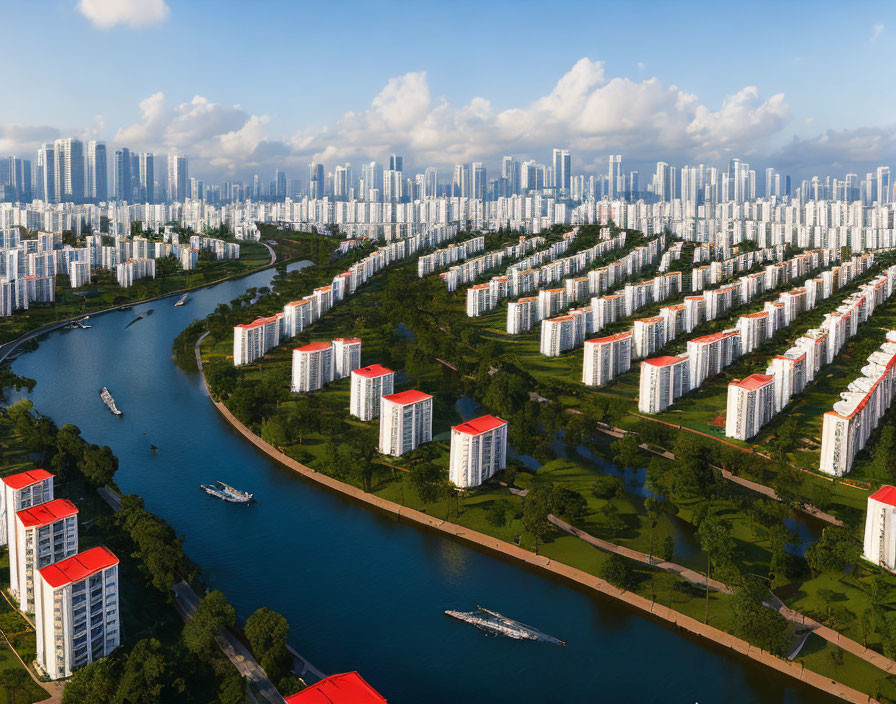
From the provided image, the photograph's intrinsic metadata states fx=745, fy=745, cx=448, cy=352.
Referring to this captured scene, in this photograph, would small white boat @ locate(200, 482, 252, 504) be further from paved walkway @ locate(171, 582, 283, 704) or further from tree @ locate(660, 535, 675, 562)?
tree @ locate(660, 535, 675, 562)

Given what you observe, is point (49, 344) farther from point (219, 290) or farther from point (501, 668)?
point (501, 668)

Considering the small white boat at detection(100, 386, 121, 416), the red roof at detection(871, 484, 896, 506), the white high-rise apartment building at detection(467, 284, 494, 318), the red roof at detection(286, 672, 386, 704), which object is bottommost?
the red roof at detection(286, 672, 386, 704)

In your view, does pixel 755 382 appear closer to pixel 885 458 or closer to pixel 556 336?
pixel 885 458

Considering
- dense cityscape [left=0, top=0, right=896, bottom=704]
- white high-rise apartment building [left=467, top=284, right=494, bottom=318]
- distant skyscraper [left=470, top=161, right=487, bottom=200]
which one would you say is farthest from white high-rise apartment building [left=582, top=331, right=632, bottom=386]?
distant skyscraper [left=470, top=161, right=487, bottom=200]

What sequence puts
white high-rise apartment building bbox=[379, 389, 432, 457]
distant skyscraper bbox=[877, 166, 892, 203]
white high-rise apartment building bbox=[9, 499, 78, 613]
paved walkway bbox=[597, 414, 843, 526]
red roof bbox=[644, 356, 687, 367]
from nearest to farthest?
white high-rise apartment building bbox=[9, 499, 78, 613], paved walkway bbox=[597, 414, 843, 526], white high-rise apartment building bbox=[379, 389, 432, 457], red roof bbox=[644, 356, 687, 367], distant skyscraper bbox=[877, 166, 892, 203]

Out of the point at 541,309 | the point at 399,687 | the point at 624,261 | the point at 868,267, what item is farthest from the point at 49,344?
the point at 868,267

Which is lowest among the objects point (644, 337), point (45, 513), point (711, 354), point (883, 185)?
point (45, 513)

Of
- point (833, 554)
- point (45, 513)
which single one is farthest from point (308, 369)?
point (833, 554)
